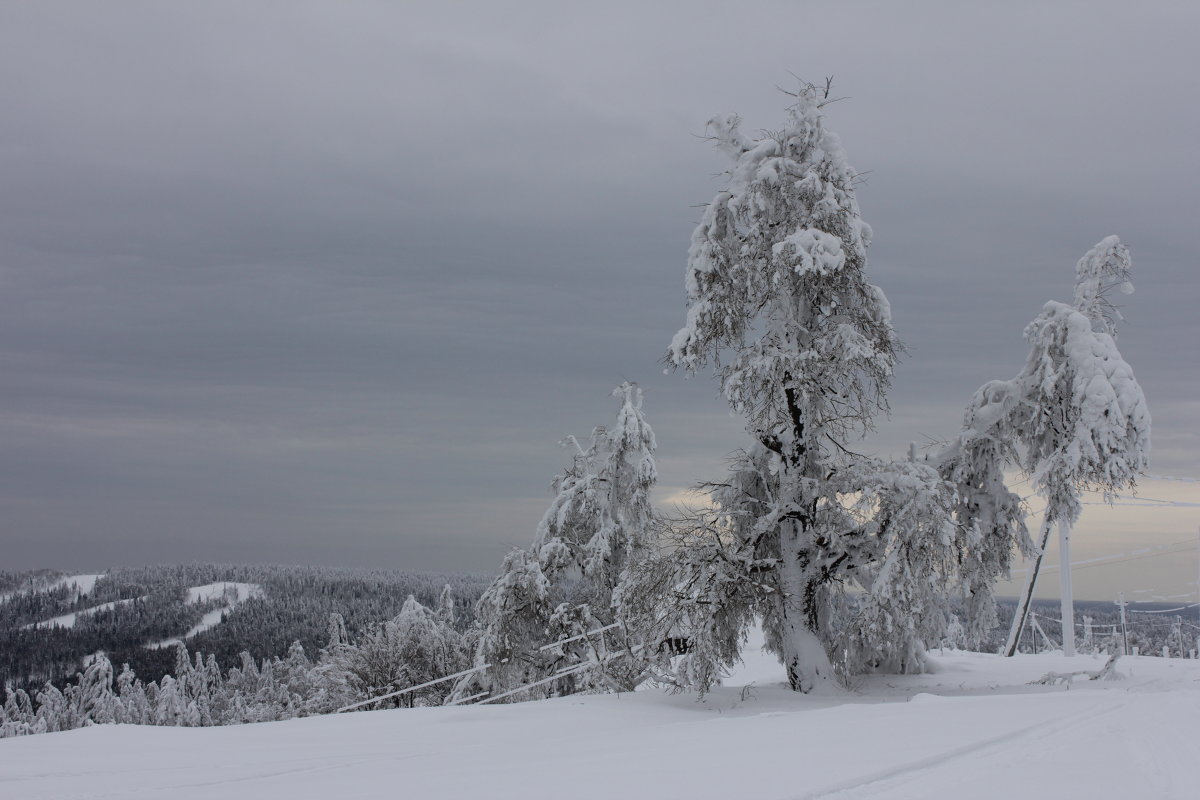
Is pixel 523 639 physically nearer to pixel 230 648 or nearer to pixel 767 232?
pixel 767 232

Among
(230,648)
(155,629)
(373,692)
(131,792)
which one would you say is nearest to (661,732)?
(131,792)

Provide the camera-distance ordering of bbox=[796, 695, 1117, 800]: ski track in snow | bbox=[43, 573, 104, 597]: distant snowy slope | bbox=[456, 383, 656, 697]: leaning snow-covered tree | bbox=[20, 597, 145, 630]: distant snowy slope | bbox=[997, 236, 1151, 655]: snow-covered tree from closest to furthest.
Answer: bbox=[796, 695, 1117, 800]: ski track in snow < bbox=[997, 236, 1151, 655]: snow-covered tree < bbox=[456, 383, 656, 697]: leaning snow-covered tree < bbox=[20, 597, 145, 630]: distant snowy slope < bbox=[43, 573, 104, 597]: distant snowy slope

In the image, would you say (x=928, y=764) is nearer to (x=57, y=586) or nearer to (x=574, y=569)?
(x=574, y=569)

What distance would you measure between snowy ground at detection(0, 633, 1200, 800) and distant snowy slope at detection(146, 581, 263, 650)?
485 ft

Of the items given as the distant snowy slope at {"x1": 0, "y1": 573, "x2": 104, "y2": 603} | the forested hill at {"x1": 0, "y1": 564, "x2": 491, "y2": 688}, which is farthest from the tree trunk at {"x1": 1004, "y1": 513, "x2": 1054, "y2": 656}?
the distant snowy slope at {"x1": 0, "y1": 573, "x2": 104, "y2": 603}

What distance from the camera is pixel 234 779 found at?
6.70m

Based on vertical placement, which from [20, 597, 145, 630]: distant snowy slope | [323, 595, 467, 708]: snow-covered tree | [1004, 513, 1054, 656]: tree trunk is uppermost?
[1004, 513, 1054, 656]: tree trunk

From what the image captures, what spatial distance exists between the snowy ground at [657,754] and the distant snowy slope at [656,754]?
0.02 m

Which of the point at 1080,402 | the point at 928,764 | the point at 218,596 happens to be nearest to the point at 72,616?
the point at 218,596

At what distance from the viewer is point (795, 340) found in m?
14.0

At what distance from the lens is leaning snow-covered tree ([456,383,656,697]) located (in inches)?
845

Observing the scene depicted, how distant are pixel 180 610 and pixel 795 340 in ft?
544

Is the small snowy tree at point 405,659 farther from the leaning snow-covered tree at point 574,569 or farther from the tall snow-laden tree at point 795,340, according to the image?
the tall snow-laden tree at point 795,340

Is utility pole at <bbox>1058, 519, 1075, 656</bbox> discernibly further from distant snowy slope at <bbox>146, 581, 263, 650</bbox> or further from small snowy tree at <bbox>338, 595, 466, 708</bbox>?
distant snowy slope at <bbox>146, 581, 263, 650</bbox>
